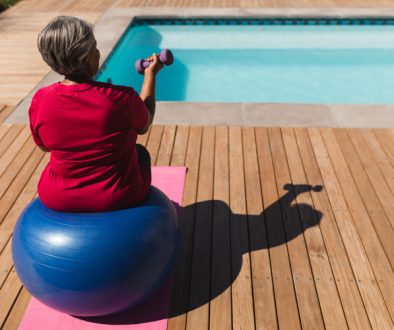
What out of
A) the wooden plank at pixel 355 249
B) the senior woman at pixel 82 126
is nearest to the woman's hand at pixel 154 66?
the senior woman at pixel 82 126

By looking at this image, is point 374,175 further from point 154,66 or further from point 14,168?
point 14,168

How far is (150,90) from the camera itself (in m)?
2.29

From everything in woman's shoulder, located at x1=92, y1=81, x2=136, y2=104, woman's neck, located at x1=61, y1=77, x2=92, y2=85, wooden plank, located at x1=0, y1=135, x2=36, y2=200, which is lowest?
wooden plank, located at x1=0, y1=135, x2=36, y2=200

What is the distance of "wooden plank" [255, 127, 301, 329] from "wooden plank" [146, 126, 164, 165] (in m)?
1.06

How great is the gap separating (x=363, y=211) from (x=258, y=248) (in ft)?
Result: 3.33

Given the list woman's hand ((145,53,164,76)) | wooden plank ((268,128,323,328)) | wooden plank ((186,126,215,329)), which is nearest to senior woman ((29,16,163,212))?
woman's hand ((145,53,164,76))

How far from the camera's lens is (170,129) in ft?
14.6

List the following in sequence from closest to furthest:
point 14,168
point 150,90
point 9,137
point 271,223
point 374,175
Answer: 1. point 150,90
2. point 271,223
3. point 374,175
4. point 14,168
5. point 9,137

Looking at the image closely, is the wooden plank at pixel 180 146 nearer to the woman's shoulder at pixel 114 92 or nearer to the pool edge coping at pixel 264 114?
the pool edge coping at pixel 264 114

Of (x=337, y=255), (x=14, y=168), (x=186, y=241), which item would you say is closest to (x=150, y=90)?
(x=186, y=241)

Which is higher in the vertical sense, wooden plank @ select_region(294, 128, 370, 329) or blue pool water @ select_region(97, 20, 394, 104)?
wooden plank @ select_region(294, 128, 370, 329)

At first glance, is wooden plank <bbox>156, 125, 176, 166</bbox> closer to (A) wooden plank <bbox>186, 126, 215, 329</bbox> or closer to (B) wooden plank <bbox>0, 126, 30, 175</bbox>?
(A) wooden plank <bbox>186, 126, 215, 329</bbox>

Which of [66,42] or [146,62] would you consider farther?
[146,62]

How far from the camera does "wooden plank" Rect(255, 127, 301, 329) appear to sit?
2527 millimetres
